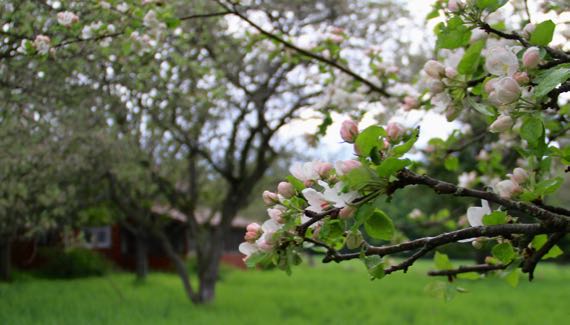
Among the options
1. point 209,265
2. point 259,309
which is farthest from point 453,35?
point 209,265

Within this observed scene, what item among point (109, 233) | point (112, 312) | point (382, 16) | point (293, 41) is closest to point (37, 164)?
point (112, 312)

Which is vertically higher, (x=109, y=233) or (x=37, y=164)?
(x=37, y=164)

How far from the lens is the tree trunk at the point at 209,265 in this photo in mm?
8906

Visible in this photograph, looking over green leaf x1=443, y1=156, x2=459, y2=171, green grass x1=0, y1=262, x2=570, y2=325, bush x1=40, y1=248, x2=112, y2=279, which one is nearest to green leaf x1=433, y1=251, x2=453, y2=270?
green leaf x1=443, y1=156, x2=459, y2=171

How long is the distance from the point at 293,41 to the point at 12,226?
4930 millimetres

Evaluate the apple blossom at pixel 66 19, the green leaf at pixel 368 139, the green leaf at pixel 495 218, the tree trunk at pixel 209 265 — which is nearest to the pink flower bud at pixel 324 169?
the green leaf at pixel 368 139

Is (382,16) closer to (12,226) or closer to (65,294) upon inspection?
(12,226)

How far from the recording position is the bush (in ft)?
46.2

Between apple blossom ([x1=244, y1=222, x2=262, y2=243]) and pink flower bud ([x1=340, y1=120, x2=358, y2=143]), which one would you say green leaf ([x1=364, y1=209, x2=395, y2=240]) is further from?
apple blossom ([x1=244, y1=222, x2=262, y2=243])

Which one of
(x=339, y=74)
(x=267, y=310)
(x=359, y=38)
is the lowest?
(x=267, y=310)

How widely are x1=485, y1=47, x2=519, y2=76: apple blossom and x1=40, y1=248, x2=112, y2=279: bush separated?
46.8ft

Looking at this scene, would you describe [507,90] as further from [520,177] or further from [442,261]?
[442,261]

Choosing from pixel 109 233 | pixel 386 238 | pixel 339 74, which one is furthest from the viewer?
pixel 109 233

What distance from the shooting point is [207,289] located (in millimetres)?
8953
